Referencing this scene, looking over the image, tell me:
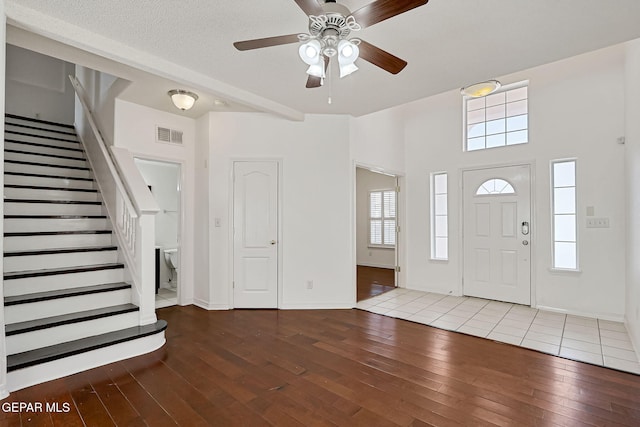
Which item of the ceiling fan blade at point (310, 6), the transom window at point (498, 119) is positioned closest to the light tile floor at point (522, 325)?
the transom window at point (498, 119)

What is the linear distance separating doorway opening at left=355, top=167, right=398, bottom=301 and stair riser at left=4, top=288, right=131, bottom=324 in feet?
16.1

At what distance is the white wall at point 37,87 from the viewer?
546 cm

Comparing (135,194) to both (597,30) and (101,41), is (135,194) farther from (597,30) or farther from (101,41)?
(597,30)

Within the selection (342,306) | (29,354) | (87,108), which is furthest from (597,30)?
(87,108)

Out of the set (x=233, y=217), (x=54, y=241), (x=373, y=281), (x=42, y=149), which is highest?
(x=42, y=149)

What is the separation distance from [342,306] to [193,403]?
8.21 feet

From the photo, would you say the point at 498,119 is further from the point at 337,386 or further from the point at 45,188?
the point at 45,188

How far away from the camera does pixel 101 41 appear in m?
2.47

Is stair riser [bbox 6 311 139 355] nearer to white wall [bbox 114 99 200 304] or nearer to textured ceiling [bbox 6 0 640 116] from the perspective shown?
white wall [bbox 114 99 200 304]

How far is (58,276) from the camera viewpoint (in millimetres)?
2936

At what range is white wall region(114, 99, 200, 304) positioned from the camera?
3.92m

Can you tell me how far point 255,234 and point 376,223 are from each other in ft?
13.8

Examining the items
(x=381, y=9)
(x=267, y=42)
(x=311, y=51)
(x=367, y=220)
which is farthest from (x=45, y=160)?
(x=367, y=220)

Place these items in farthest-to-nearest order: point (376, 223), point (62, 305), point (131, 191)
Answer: point (376, 223)
point (131, 191)
point (62, 305)
